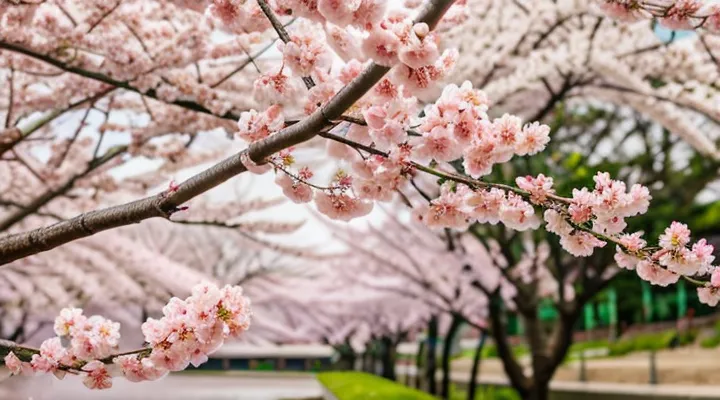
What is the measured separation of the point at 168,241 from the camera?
24609 mm

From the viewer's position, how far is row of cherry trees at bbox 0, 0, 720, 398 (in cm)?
212

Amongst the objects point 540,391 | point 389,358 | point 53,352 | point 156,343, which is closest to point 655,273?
point 156,343

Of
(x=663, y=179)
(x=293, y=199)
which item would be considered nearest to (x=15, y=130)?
(x=293, y=199)

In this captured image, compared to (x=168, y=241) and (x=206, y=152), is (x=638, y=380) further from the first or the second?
(x=168, y=241)

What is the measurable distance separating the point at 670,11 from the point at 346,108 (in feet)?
4.33

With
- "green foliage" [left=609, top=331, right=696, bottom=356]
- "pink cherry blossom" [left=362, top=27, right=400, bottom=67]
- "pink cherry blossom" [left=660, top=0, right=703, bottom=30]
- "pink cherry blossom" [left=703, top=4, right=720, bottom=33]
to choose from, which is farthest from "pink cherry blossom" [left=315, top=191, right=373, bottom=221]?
"green foliage" [left=609, top=331, right=696, bottom=356]

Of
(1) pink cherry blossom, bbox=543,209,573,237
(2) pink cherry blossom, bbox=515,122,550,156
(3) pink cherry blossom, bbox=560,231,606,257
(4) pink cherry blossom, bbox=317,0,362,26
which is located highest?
(4) pink cherry blossom, bbox=317,0,362,26

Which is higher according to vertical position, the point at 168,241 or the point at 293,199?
the point at 168,241

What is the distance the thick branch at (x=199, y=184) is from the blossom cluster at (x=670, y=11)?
96cm

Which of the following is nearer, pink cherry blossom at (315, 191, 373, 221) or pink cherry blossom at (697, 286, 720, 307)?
pink cherry blossom at (697, 286, 720, 307)

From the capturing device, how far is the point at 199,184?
2162 millimetres

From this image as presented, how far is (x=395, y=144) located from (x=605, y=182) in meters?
0.65

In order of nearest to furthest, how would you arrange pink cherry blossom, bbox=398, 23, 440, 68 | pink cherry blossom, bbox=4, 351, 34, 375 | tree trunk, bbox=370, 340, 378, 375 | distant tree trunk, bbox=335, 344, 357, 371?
pink cherry blossom, bbox=398, 23, 440, 68 → pink cherry blossom, bbox=4, 351, 34, 375 → tree trunk, bbox=370, 340, 378, 375 → distant tree trunk, bbox=335, 344, 357, 371

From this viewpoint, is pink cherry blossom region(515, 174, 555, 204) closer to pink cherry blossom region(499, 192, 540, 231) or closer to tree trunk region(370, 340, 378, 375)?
pink cherry blossom region(499, 192, 540, 231)
